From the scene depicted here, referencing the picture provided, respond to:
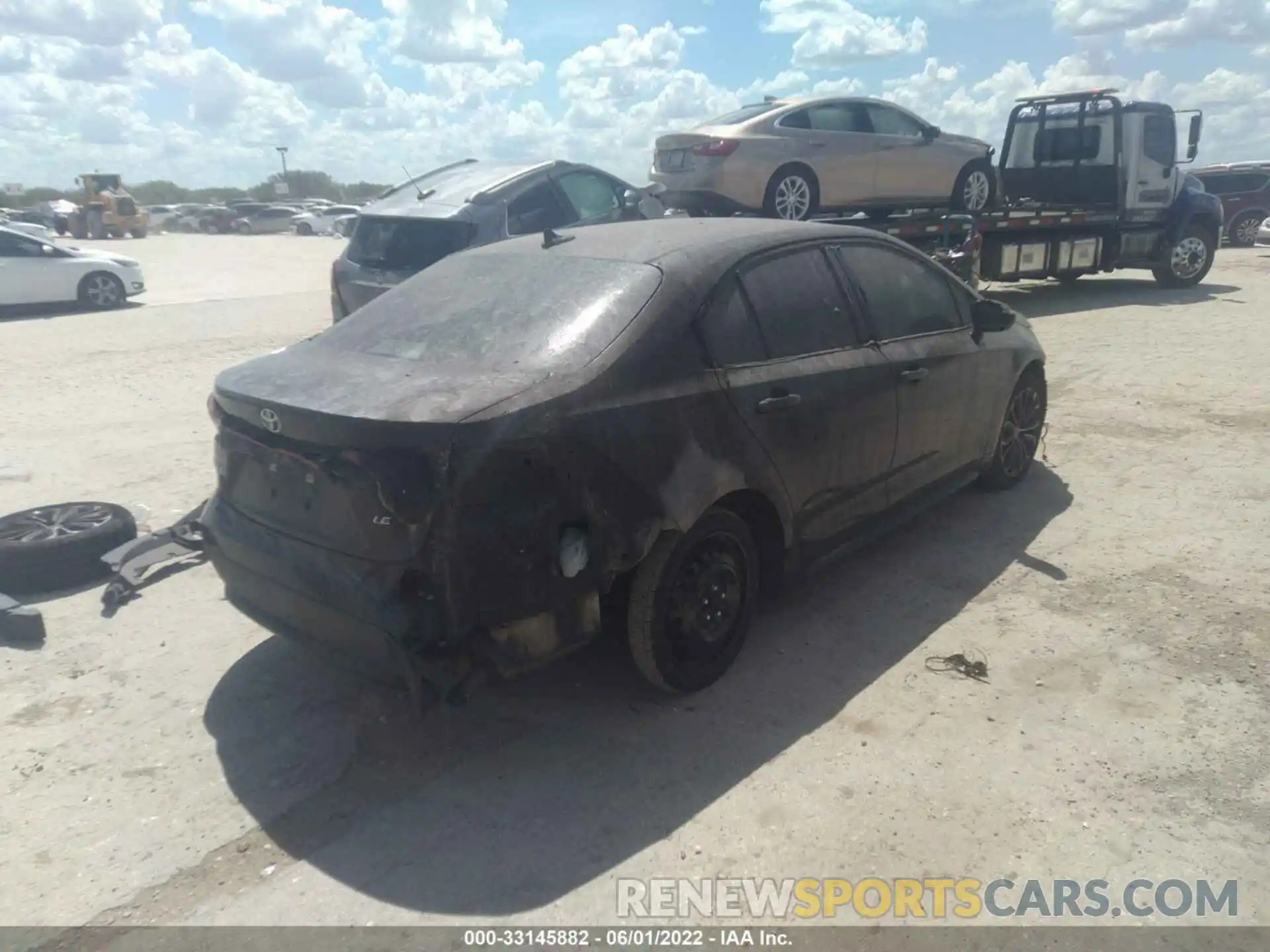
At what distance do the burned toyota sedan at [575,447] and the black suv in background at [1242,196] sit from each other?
2523 cm

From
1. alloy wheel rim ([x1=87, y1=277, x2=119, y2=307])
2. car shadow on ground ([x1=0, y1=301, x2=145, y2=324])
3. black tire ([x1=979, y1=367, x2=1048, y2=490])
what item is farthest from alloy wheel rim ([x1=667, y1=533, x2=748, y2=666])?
alloy wheel rim ([x1=87, y1=277, x2=119, y2=307])

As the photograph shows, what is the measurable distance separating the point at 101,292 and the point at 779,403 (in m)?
16.0

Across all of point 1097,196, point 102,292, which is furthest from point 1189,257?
point 102,292

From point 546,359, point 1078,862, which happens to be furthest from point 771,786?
point 546,359

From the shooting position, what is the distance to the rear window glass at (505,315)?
3.45 metres

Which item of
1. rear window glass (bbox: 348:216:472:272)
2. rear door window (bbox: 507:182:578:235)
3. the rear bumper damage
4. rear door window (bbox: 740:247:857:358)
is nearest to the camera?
the rear bumper damage

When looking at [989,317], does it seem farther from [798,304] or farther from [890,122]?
[890,122]

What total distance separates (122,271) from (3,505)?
40.7 ft

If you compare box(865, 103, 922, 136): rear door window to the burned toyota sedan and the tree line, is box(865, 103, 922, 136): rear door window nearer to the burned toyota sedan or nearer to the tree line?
the burned toyota sedan

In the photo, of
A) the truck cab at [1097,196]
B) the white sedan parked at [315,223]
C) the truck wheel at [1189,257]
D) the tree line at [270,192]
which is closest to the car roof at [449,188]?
the truck cab at [1097,196]

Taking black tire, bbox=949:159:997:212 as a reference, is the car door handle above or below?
below

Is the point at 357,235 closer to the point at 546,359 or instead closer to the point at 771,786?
the point at 546,359

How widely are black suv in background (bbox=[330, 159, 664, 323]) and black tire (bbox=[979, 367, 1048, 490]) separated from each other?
4276 mm

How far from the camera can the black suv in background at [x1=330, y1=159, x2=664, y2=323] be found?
826 cm
